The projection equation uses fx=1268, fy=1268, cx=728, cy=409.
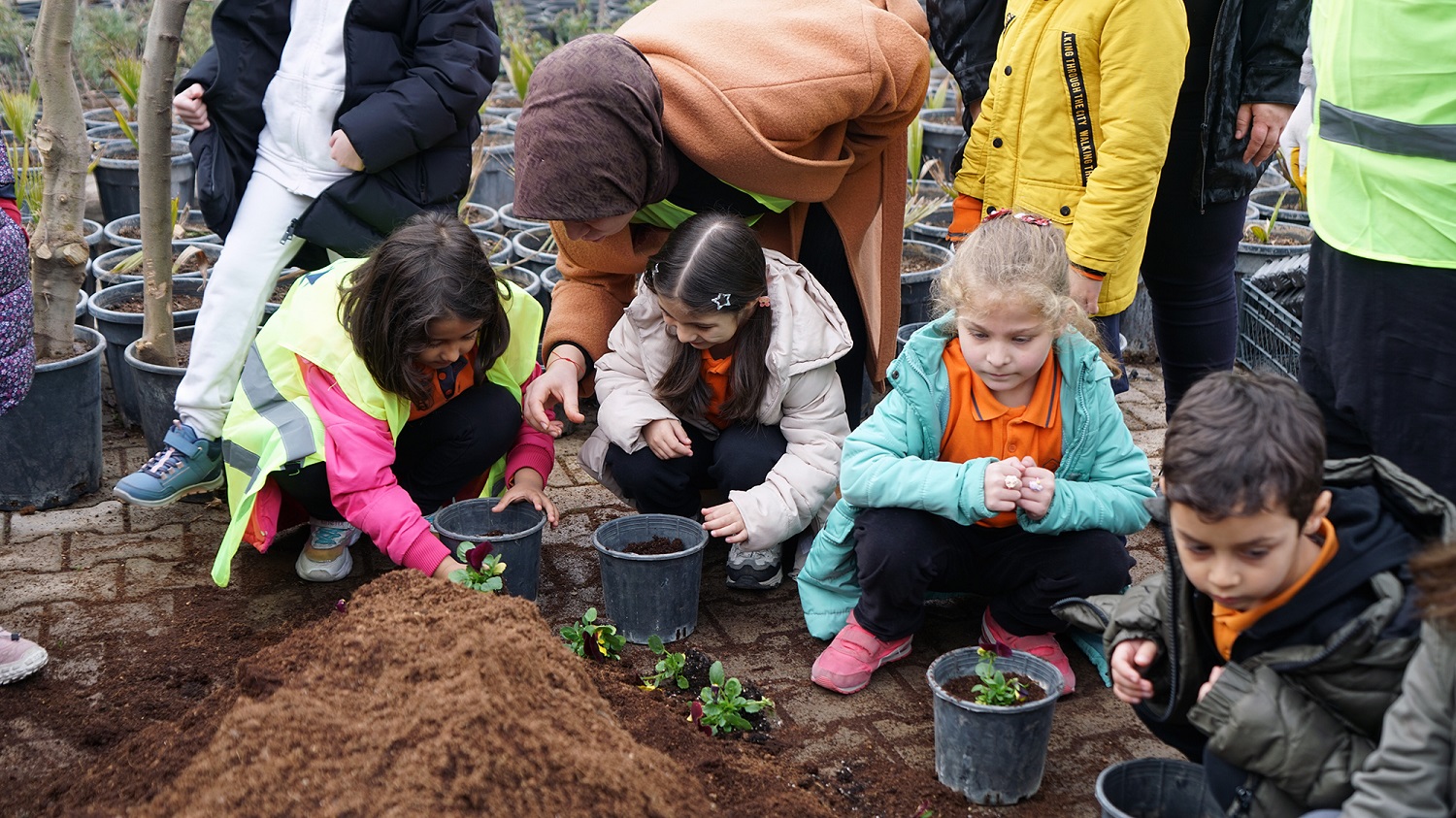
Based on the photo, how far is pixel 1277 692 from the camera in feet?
6.00

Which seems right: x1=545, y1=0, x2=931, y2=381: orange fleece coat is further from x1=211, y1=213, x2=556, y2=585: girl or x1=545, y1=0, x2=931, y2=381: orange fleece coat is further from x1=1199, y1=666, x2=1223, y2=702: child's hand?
x1=1199, y1=666, x2=1223, y2=702: child's hand

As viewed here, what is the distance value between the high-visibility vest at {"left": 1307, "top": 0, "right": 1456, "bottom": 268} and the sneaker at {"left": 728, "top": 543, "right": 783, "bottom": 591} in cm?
160

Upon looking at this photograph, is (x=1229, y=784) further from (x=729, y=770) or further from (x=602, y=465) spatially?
(x=602, y=465)

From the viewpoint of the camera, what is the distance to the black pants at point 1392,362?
1944 mm

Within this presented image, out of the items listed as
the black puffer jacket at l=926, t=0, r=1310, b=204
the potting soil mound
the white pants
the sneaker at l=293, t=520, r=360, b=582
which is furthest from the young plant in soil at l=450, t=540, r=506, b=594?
the black puffer jacket at l=926, t=0, r=1310, b=204

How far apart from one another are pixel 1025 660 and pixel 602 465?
4.19ft

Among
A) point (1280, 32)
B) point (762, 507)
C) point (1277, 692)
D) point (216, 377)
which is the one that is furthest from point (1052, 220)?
point (216, 377)

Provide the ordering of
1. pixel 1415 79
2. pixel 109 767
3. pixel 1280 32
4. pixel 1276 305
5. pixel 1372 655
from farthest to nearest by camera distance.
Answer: pixel 1276 305 → pixel 1280 32 → pixel 109 767 → pixel 1415 79 → pixel 1372 655

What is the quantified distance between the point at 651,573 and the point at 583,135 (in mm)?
976

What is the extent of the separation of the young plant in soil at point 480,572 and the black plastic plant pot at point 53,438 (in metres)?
1.62

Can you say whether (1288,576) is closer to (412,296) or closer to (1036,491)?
(1036,491)

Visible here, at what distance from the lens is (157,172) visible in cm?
376

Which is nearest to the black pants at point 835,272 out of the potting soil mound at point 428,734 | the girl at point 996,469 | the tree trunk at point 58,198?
the girl at point 996,469

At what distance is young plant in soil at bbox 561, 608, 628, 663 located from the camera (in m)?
2.81
